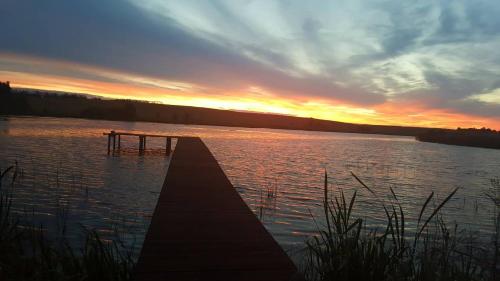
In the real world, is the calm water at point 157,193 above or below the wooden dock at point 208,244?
below

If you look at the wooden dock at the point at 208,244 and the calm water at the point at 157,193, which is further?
the calm water at the point at 157,193

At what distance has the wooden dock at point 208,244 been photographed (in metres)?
Result: 4.68

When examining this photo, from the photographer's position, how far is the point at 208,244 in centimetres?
573

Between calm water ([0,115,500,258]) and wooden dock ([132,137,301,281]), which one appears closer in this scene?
wooden dock ([132,137,301,281])

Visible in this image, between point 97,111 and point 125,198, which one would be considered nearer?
point 125,198

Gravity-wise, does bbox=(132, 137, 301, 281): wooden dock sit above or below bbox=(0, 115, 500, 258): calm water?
above

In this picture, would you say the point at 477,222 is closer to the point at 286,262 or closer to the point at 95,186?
the point at 286,262

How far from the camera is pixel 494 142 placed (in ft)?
A: 312

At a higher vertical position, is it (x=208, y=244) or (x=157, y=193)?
(x=208, y=244)

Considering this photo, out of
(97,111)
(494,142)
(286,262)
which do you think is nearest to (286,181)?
(286,262)

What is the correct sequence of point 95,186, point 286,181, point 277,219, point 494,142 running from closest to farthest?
point 277,219, point 95,186, point 286,181, point 494,142

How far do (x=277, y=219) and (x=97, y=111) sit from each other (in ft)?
439

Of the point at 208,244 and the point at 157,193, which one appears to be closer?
the point at 208,244

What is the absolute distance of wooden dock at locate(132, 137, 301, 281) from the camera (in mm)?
4680
